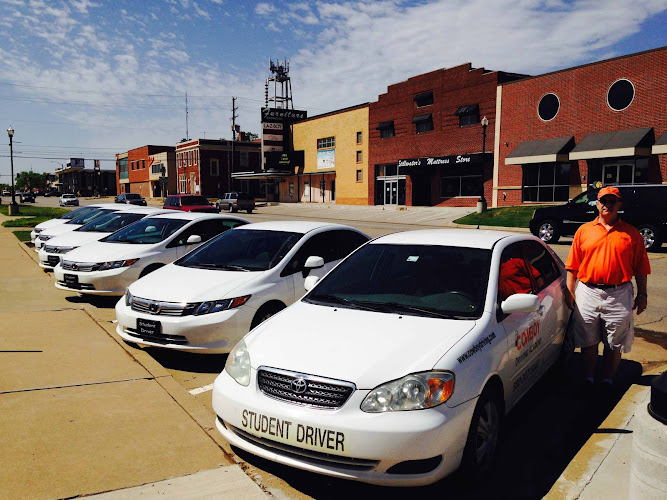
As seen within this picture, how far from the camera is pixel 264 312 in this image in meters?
6.21

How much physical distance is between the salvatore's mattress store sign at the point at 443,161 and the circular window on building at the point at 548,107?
16.6 feet

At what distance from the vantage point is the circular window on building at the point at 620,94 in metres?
29.6

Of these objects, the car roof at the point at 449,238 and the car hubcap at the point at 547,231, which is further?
the car hubcap at the point at 547,231

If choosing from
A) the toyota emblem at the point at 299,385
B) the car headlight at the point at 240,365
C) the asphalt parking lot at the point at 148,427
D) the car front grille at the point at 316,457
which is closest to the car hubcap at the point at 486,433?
the asphalt parking lot at the point at 148,427

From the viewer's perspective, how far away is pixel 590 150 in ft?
98.1

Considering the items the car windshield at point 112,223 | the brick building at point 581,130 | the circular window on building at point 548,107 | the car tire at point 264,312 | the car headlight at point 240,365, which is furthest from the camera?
the circular window on building at point 548,107

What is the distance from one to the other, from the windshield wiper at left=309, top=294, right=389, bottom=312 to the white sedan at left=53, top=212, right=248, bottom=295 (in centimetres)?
475

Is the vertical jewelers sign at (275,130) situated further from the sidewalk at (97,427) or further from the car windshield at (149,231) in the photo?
the sidewalk at (97,427)

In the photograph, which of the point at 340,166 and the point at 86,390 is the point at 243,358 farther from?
the point at 340,166

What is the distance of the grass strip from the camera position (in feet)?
90.4

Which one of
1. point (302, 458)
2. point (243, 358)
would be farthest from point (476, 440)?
point (243, 358)

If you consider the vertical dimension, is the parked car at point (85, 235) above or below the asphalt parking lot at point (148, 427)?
above

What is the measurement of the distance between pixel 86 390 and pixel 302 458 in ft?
8.71

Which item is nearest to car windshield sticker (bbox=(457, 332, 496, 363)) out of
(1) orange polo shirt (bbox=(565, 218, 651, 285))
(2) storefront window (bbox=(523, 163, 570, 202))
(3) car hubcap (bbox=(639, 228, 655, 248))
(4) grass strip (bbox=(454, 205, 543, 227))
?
(1) orange polo shirt (bbox=(565, 218, 651, 285))
